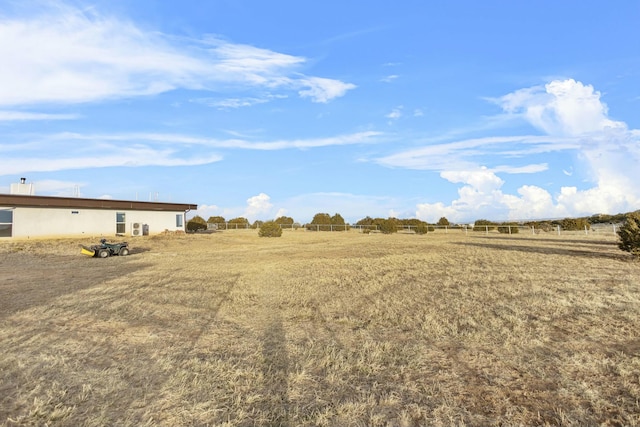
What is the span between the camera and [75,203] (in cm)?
2864

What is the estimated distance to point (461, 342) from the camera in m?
5.84

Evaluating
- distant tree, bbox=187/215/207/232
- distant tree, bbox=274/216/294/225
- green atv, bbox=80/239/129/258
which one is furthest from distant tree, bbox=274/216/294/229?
green atv, bbox=80/239/129/258

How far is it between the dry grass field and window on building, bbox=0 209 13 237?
1913 cm

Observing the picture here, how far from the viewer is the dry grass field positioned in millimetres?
3783

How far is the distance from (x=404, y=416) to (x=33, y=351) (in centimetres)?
544

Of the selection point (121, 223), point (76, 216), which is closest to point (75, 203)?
point (76, 216)

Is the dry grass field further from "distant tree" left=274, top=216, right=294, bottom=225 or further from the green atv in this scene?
"distant tree" left=274, top=216, right=294, bottom=225

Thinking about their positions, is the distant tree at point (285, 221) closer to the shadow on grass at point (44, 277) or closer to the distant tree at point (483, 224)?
the distant tree at point (483, 224)

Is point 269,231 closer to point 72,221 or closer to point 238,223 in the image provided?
point 72,221

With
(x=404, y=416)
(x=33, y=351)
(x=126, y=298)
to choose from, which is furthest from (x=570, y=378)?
(x=126, y=298)

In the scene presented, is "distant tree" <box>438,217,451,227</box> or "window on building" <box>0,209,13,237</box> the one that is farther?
"distant tree" <box>438,217,451,227</box>

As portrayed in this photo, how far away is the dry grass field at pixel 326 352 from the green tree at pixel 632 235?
5.43 meters

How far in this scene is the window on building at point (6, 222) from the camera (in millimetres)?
25453

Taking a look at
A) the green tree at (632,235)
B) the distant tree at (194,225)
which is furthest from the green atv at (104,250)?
the distant tree at (194,225)
